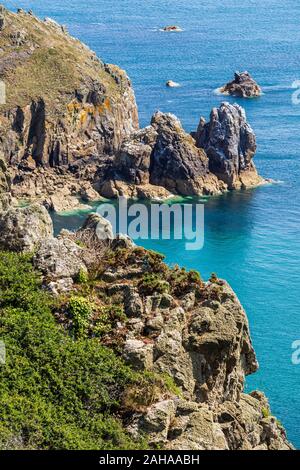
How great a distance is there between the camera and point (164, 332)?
120 ft

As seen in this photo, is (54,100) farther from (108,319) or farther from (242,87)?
(108,319)

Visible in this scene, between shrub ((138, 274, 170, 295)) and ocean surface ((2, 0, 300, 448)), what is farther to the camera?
ocean surface ((2, 0, 300, 448))

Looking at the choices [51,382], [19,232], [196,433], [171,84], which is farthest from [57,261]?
[171,84]

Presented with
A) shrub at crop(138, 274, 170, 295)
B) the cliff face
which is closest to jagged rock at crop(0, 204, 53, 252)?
shrub at crop(138, 274, 170, 295)

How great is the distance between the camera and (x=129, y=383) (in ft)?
113

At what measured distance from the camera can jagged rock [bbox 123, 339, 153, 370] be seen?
35.4 meters

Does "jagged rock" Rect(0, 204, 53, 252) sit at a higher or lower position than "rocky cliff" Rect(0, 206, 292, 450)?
higher

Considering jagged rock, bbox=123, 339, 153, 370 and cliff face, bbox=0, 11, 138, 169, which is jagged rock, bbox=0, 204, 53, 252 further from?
cliff face, bbox=0, 11, 138, 169

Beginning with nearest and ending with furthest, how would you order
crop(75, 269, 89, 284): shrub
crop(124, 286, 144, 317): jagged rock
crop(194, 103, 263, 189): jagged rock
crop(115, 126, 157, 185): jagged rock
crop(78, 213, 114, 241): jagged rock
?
crop(124, 286, 144, 317): jagged rock
crop(75, 269, 89, 284): shrub
crop(78, 213, 114, 241): jagged rock
crop(115, 126, 157, 185): jagged rock
crop(194, 103, 263, 189): jagged rock

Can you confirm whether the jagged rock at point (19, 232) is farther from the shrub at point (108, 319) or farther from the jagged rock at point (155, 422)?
the jagged rock at point (155, 422)

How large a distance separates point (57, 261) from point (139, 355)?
6875 mm

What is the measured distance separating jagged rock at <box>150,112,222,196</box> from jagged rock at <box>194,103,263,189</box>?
176 centimetres
